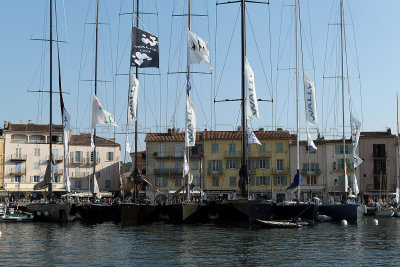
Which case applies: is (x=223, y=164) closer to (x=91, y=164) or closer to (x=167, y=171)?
(x=167, y=171)

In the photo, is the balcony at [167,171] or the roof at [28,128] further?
the roof at [28,128]

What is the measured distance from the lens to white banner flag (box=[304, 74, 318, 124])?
2213 inches

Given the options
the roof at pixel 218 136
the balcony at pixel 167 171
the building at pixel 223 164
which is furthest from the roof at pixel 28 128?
the balcony at pixel 167 171

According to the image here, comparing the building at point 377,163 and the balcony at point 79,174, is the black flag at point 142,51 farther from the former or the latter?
the building at point 377,163

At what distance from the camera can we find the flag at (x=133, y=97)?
54656 mm

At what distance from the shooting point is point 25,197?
9500 cm

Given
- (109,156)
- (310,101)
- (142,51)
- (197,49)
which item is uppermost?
(142,51)

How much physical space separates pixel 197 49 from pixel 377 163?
54.0m

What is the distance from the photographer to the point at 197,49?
52.4 meters

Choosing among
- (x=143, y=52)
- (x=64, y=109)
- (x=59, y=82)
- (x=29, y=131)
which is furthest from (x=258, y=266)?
(x=29, y=131)

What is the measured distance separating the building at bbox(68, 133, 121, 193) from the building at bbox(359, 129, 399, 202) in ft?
125

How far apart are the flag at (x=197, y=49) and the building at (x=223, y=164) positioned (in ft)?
149

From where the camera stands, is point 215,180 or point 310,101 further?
point 215,180

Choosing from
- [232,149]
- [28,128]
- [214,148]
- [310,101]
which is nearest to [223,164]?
[232,149]
